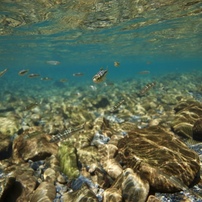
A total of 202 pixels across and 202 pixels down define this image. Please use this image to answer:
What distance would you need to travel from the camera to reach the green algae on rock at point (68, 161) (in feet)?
19.5

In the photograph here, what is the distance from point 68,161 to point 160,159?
274 centimetres

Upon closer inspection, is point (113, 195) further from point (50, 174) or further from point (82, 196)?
point (50, 174)

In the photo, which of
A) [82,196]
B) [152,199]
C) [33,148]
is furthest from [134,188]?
[33,148]

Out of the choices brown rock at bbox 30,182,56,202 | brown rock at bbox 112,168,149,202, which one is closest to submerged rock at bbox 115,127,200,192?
brown rock at bbox 112,168,149,202

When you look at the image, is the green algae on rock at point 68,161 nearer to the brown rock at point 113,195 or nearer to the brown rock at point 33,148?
the brown rock at point 33,148

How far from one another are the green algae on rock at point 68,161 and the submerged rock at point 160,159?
132 cm

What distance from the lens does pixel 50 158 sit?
694 centimetres

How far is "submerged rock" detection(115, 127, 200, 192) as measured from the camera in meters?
4.64

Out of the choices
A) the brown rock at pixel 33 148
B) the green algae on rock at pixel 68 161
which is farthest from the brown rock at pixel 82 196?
the brown rock at pixel 33 148

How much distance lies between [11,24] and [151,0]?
14.4 meters

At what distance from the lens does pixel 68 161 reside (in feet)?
20.4

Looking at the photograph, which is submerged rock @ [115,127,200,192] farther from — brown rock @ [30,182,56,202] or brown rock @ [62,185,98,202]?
brown rock @ [30,182,56,202]

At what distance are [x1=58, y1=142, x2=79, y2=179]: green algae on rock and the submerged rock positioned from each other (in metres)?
1.32

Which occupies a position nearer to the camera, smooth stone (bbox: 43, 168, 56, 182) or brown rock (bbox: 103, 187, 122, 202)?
brown rock (bbox: 103, 187, 122, 202)
